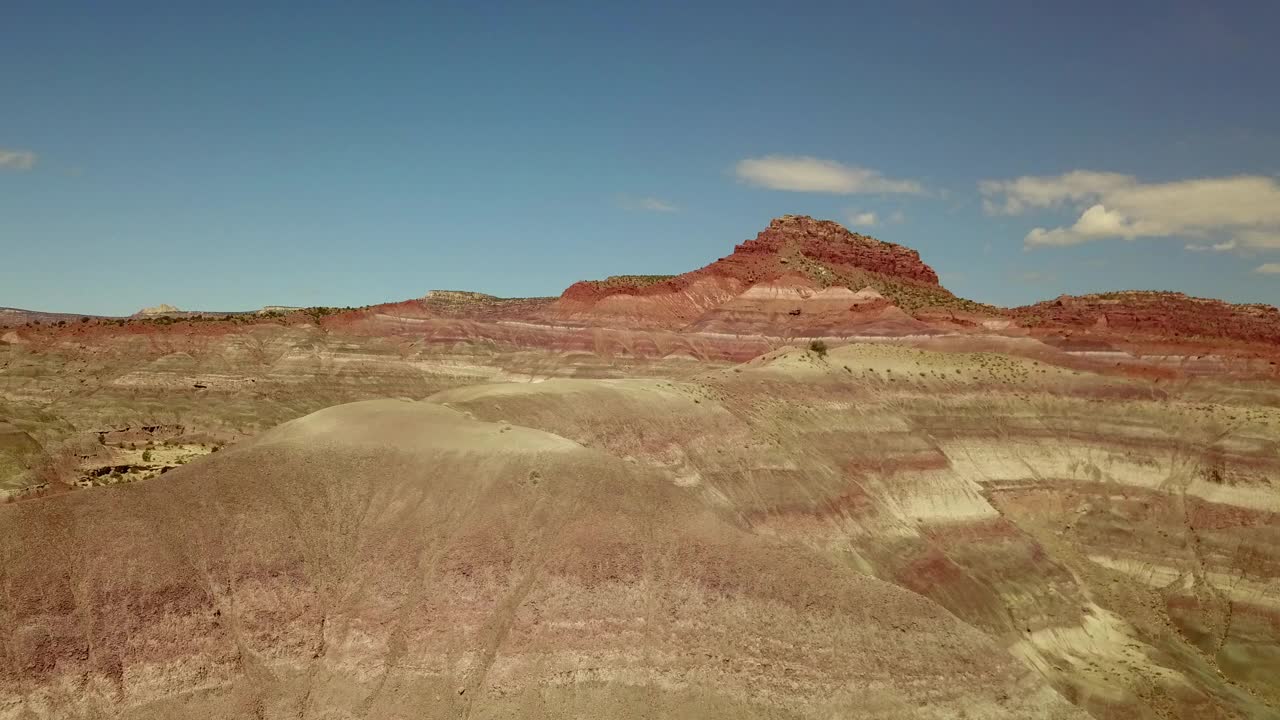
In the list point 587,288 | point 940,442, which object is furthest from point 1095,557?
point 587,288

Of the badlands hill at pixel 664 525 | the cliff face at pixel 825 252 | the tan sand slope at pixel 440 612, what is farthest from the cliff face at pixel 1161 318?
the tan sand slope at pixel 440 612

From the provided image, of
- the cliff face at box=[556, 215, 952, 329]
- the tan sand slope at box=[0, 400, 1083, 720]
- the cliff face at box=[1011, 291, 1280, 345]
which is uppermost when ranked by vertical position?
the cliff face at box=[556, 215, 952, 329]

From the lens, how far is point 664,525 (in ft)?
92.4

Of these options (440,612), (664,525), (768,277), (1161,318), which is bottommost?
(440,612)

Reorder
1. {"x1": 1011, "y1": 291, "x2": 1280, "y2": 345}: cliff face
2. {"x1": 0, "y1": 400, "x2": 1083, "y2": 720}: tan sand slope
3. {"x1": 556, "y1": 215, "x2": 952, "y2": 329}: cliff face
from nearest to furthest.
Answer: {"x1": 0, "y1": 400, "x2": 1083, "y2": 720}: tan sand slope, {"x1": 1011, "y1": 291, "x2": 1280, "y2": 345}: cliff face, {"x1": 556, "y1": 215, "x2": 952, "y2": 329}: cliff face

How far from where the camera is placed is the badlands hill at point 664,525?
23.4 meters

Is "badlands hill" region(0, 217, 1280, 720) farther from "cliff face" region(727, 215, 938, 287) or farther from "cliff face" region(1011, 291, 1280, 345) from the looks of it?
"cliff face" region(727, 215, 938, 287)

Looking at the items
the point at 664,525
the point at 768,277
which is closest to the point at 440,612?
the point at 664,525

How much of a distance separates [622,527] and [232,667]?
1355 cm

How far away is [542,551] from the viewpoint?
26.9m

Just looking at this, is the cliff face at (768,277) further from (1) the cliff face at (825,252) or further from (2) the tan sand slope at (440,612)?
(2) the tan sand slope at (440,612)

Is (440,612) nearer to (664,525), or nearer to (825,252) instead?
(664,525)

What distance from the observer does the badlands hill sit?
23.4 meters

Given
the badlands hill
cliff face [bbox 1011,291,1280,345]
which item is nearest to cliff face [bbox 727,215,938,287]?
the badlands hill
